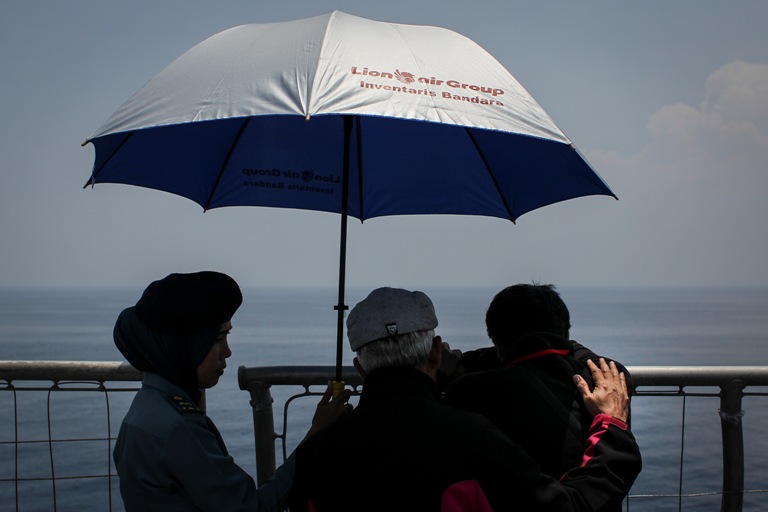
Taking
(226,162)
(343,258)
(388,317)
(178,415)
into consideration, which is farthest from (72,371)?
(388,317)

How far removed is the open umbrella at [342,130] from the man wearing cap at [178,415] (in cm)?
57

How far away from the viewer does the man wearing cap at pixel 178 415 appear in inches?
90.1

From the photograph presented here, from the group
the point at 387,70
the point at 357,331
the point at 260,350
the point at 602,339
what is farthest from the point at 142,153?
the point at 602,339

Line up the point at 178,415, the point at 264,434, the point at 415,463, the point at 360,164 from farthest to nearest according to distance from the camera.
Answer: the point at 360,164 < the point at 264,434 < the point at 178,415 < the point at 415,463

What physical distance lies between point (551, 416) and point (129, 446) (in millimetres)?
1236

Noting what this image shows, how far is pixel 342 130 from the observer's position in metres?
3.97

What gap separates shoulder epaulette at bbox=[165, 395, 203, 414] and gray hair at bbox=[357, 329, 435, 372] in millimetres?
555

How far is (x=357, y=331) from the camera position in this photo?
2.23 m

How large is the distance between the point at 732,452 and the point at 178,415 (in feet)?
9.41

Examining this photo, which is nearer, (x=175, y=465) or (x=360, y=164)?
(x=175, y=465)

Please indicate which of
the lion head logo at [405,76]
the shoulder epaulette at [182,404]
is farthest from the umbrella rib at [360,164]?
the shoulder epaulette at [182,404]

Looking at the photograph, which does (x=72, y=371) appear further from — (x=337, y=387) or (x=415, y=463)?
(x=415, y=463)

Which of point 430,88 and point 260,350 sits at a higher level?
point 430,88

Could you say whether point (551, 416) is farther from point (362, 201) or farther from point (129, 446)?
point (362, 201)
